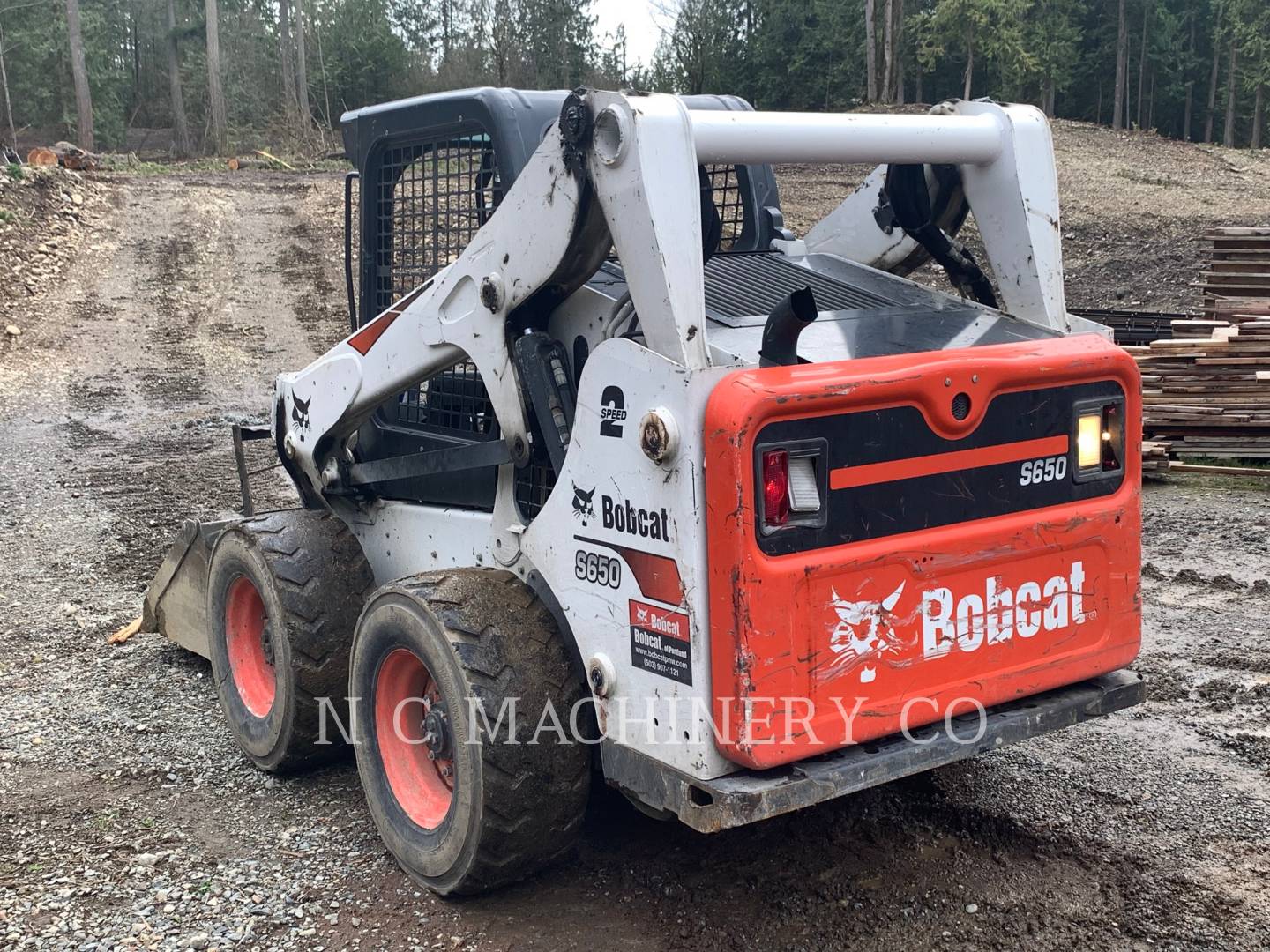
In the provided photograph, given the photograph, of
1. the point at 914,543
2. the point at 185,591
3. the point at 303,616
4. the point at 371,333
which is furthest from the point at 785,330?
the point at 185,591

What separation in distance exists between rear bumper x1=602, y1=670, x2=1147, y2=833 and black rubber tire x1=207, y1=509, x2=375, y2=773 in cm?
149

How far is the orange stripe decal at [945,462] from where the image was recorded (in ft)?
10.4

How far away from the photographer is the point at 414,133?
438cm

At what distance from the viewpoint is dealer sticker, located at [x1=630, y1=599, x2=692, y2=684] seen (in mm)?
3115

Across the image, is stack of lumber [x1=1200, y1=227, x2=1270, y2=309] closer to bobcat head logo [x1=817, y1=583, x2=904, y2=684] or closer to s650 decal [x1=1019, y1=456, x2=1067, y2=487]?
s650 decal [x1=1019, y1=456, x2=1067, y2=487]

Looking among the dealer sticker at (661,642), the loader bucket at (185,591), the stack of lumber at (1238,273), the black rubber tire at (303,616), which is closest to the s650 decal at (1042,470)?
the dealer sticker at (661,642)

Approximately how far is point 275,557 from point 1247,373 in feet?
24.4

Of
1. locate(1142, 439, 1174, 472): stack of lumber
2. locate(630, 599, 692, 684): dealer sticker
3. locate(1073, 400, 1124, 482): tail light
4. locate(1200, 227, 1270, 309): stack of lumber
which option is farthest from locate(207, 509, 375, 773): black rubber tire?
locate(1200, 227, 1270, 309): stack of lumber

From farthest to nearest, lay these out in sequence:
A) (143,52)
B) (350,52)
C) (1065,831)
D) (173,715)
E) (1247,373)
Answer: (143,52)
(350,52)
(1247,373)
(173,715)
(1065,831)

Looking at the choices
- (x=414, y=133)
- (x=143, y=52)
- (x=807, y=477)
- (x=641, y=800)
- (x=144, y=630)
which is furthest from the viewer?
(x=143, y=52)

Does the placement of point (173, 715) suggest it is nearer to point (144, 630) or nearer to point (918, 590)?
point (144, 630)

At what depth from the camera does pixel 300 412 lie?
4.87 m

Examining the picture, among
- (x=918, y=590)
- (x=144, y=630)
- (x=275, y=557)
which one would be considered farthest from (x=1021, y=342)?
(x=144, y=630)

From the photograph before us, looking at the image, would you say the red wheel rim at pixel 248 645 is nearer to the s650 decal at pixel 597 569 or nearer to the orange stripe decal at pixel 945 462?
the s650 decal at pixel 597 569
